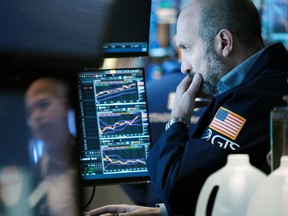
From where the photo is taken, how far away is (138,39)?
86.0 inches

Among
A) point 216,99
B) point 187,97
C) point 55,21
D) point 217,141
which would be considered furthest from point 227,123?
point 55,21

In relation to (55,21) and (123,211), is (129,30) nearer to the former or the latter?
(55,21)

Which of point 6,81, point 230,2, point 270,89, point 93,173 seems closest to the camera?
point 6,81

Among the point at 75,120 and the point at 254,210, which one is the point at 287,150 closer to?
the point at 254,210

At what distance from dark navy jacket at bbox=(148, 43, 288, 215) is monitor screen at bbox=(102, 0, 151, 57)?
33 cm

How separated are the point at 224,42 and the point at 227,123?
507mm

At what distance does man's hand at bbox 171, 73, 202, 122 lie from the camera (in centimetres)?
219

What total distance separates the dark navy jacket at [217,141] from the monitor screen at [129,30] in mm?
332

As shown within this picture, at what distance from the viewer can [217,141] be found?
1.89 m

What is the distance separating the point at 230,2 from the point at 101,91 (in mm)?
615

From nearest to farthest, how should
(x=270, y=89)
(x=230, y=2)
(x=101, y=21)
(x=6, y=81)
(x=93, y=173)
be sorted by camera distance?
(x=6, y=81) < (x=101, y=21) < (x=270, y=89) < (x=93, y=173) < (x=230, y=2)

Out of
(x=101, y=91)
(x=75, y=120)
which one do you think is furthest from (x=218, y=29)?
(x=75, y=120)

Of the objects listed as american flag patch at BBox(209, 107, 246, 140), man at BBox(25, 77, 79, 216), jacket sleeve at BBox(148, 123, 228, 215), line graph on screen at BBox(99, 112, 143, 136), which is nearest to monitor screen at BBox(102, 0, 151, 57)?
line graph on screen at BBox(99, 112, 143, 136)

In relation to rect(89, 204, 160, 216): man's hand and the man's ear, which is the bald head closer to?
the man's ear
